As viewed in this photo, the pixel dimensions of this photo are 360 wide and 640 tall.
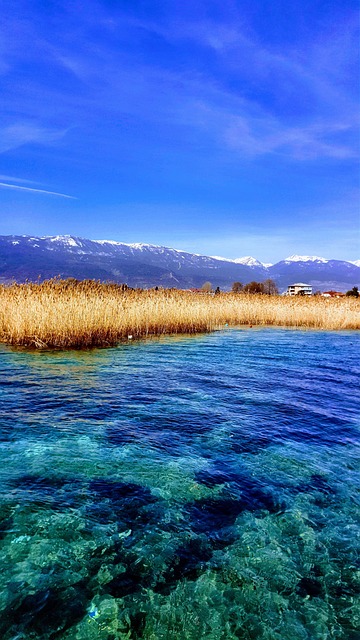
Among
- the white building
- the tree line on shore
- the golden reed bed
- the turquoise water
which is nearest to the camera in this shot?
the turquoise water

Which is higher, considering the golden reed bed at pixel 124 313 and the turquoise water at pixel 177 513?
the golden reed bed at pixel 124 313

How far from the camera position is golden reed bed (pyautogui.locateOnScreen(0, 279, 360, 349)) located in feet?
53.4

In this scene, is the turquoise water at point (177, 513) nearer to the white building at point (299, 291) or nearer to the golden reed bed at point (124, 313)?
the golden reed bed at point (124, 313)

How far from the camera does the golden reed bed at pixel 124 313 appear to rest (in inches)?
640

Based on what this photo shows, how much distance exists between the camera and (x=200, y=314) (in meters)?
23.8

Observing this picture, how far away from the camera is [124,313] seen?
2008cm

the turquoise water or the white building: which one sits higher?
the white building

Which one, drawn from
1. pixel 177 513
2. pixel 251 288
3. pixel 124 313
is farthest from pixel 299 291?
pixel 177 513

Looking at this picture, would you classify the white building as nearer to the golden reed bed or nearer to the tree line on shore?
the tree line on shore

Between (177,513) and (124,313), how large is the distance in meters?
15.6

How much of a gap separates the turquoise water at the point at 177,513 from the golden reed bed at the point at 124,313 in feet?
19.9

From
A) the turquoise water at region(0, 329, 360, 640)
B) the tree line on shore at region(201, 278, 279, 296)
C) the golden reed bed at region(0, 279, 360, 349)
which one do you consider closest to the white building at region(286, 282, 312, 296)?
the tree line on shore at region(201, 278, 279, 296)

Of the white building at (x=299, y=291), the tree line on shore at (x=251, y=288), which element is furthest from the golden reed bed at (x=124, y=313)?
the white building at (x=299, y=291)

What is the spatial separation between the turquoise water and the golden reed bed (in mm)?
6067
